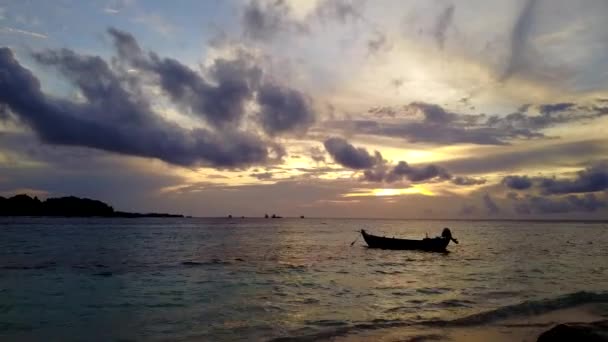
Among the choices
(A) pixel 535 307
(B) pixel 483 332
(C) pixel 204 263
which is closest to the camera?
(B) pixel 483 332

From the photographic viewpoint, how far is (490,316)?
19.2m

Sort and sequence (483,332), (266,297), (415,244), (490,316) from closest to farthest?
(483,332)
(490,316)
(266,297)
(415,244)

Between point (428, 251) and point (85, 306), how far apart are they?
44469mm

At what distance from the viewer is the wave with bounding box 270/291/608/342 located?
54.0 ft

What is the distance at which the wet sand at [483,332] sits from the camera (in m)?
15.2

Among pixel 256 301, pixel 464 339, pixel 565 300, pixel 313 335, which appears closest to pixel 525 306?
pixel 565 300

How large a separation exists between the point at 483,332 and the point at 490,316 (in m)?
3.25

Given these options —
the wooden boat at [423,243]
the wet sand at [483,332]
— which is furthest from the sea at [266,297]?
the wooden boat at [423,243]

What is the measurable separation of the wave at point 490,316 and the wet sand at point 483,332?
49 centimetres

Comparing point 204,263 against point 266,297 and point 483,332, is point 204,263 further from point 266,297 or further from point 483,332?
point 483,332

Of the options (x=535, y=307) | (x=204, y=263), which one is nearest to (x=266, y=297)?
(x=535, y=307)

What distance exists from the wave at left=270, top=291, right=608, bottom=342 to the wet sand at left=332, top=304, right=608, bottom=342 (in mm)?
486

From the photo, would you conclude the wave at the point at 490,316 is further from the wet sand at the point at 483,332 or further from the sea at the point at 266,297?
the wet sand at the point at 483,332

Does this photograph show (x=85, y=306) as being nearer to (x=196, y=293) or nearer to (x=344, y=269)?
(x=196, y=293)
